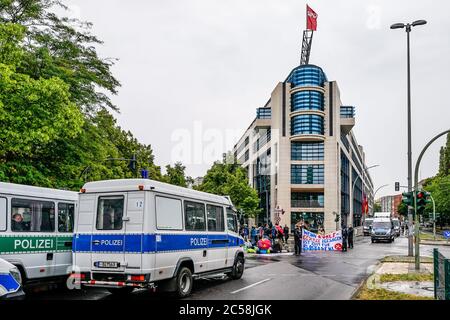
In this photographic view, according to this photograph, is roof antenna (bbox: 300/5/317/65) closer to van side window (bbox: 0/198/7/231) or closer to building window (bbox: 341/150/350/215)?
building window (bbox: 341/150/350/215)

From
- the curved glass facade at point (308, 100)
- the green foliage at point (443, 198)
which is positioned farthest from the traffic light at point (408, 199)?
the green foliage at point (443, 198)

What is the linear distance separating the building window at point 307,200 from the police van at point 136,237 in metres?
54.3

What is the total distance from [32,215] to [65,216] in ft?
4.22

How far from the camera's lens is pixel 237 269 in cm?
1603

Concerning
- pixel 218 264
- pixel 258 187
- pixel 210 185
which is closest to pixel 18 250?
pixel 218 264

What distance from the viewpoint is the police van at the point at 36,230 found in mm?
11836

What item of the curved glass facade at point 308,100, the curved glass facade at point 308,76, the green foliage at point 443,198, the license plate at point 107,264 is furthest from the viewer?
the green foliage at point 443,198

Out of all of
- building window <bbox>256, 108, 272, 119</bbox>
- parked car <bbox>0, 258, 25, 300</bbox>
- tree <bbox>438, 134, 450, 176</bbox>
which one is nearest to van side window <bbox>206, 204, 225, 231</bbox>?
parked car <bbox>0, 258, 25, 300</bbox>

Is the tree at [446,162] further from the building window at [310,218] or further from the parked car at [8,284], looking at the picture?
the parked car at [8,284]

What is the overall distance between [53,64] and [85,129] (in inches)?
132

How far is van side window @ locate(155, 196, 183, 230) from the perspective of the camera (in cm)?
1163

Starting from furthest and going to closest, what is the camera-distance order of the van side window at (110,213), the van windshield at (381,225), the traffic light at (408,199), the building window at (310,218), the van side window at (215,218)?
the building window at (310,218) < the van windshield at (381,225) < the traffic light at (408,199) < the van side window at (215,218) < the van side window at (110,213)

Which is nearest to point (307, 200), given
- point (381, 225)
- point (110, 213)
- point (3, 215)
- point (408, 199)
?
point (381, 225)
